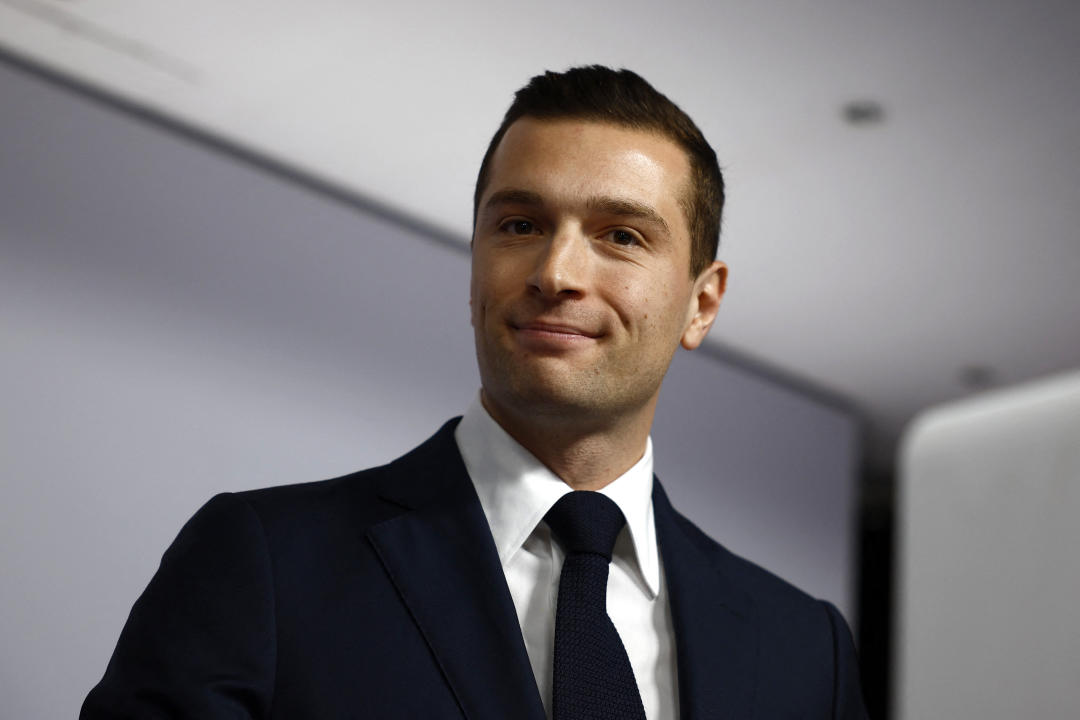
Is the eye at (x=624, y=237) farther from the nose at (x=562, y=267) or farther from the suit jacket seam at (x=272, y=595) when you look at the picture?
the suit jacket seam at (x=272, y=595)

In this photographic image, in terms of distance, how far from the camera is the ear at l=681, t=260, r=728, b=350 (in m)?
1.35

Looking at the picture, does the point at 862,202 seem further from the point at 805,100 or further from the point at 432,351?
the point at 432,351

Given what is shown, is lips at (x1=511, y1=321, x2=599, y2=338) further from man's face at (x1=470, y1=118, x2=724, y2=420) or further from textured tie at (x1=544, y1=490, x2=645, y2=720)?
textured tie at (x1=544, y1=490, x2=645, y2=720)

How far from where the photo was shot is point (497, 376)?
1.16 m

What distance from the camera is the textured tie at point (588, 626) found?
3.37 feet

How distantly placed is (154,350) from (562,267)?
2.37m

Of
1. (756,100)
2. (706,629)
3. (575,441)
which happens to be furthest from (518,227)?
(756,100)

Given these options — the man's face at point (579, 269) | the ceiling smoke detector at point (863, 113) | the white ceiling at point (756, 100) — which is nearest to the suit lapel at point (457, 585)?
the man's face at point (579, 269)

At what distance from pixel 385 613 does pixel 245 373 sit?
8.16ft

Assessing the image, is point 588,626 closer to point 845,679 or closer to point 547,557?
point 547,557

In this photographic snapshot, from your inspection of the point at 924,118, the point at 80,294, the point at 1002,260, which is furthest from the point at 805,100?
the point at 80,294

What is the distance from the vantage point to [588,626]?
1.08 m

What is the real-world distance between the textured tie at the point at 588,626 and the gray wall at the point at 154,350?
2.19 meters

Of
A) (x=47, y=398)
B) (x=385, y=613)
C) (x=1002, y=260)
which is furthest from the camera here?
(x=1002, y=260)
